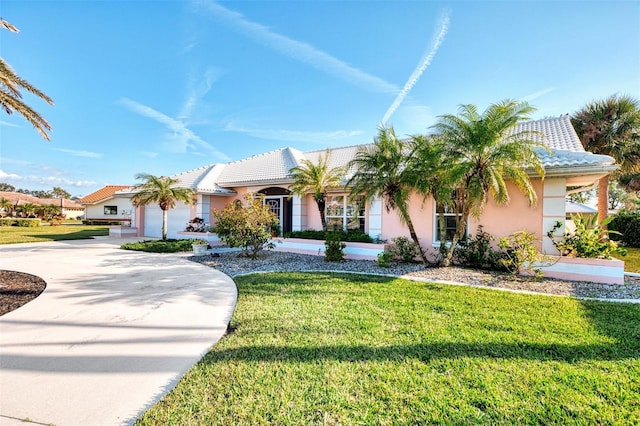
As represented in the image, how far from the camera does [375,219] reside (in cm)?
1433

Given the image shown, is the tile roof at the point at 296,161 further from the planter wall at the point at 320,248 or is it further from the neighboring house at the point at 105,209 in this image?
the neighboring house at the point at 105,209

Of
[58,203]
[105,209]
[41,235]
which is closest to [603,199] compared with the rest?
[41,235]

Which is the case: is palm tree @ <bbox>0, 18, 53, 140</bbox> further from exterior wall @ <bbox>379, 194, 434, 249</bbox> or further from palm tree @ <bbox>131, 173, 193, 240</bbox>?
exterior wall @ <bbox>379, 194, 434, 249</bbox>

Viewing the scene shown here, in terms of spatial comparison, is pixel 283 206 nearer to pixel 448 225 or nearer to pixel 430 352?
pixel 448 225

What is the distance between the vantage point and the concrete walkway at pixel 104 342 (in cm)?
319

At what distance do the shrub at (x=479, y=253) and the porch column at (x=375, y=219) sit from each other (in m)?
3.70

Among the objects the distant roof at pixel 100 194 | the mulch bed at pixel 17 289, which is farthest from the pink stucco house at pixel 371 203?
the distant roof at pixel 100 194

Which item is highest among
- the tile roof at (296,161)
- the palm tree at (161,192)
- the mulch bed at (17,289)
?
the tile roof at (296,161)

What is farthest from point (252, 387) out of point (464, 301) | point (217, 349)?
point (464, 301)

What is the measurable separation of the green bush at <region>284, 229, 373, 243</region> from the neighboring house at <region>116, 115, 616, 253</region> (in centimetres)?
77

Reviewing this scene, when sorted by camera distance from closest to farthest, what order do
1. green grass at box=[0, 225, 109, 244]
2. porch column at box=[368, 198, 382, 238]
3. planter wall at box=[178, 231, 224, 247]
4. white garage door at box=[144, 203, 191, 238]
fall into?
1. porch column at box=[368, 198, 382, 238]
2. planter wall at box=[178, 231, 224, 247]
3. green grass at box=[0, 225, 109, 244]
4. white garage door at box=[144, 203, 191, 238]

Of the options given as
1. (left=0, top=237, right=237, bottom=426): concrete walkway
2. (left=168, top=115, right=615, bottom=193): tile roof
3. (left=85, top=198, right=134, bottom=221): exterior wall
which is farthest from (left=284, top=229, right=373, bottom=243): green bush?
(left=85, top=198, right=134, bottom=221): exterior wall

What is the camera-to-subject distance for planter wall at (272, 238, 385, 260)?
1310 cm

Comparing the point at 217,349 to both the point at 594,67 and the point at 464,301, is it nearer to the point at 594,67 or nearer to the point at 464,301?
the point at 464,301
